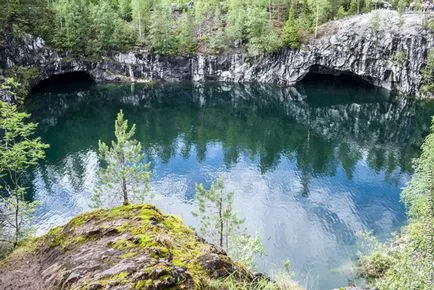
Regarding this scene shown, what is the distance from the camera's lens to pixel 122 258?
10820 mm

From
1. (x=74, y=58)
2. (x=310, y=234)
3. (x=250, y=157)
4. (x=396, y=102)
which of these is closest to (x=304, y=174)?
(x=250, y=157)

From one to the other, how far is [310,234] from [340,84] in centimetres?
6559

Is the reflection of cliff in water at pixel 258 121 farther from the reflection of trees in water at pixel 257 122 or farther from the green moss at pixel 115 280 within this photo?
the green moss at pixel 115 280


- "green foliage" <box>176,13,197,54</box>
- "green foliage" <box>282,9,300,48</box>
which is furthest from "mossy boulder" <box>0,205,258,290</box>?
"green foliage" <box>176,13,197,54</box>

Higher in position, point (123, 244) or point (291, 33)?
point (291, 33)

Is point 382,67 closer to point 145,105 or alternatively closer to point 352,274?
point 145,105

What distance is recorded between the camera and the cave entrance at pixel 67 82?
93188mm

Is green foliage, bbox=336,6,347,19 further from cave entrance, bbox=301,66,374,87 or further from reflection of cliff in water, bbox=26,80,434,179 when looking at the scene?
reflection of cliff in water, bbox=26,80,434,179

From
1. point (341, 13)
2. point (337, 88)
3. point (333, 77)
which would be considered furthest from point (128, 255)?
point (333, 77)

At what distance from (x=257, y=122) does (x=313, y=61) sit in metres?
26.6

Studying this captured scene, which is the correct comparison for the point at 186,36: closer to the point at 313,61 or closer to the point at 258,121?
the point at 313,61

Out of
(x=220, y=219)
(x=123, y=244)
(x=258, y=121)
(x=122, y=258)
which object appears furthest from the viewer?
(x=258, y=121)

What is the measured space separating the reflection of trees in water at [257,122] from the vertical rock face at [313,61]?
4.15m

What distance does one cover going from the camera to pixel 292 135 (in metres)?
65.9
